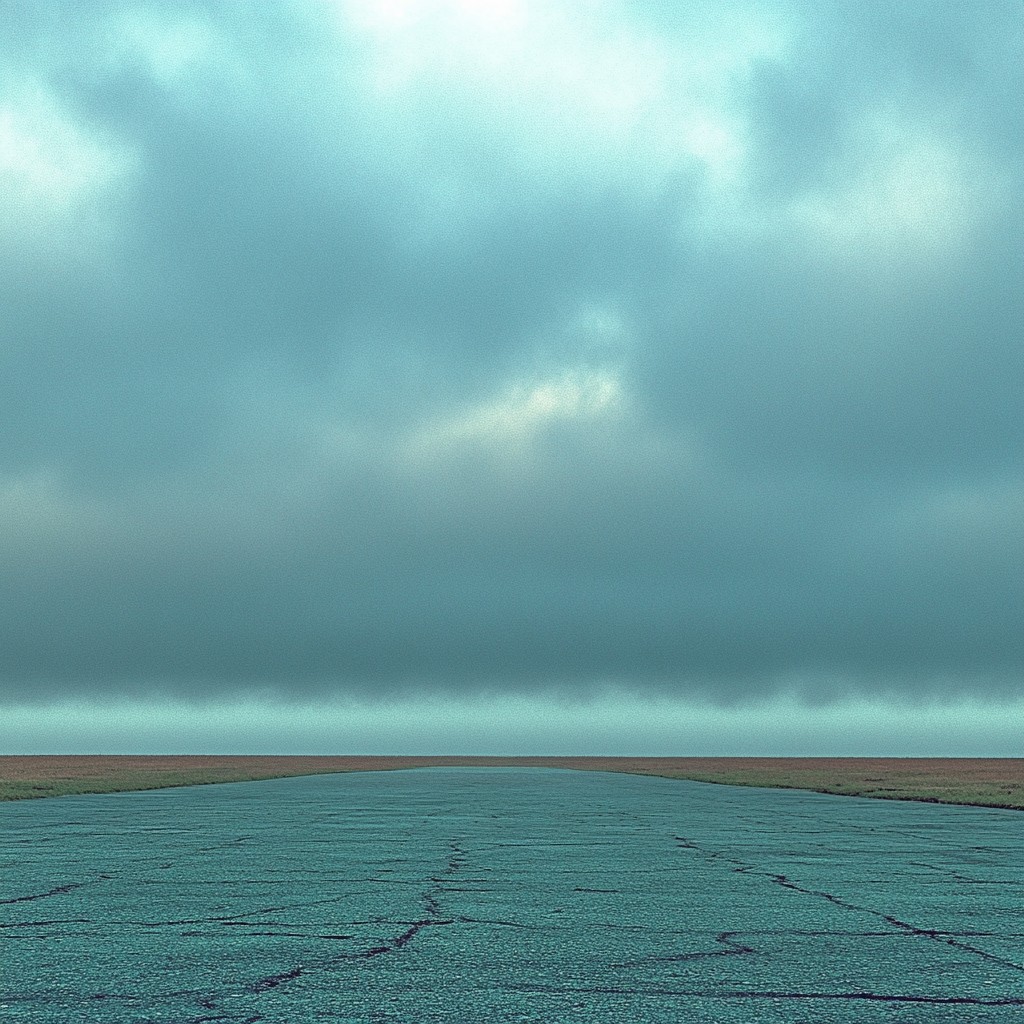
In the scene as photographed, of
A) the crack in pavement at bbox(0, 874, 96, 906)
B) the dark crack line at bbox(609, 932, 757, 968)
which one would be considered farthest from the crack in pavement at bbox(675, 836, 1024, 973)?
the crack in pavement at bbox(0, 874, 96, 906)

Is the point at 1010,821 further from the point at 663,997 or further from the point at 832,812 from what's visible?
the point at 663,997

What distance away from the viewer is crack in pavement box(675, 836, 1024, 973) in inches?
221

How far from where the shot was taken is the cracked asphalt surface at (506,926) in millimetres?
4426

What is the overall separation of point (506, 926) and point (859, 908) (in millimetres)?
2584

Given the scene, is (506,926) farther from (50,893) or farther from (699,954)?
(50,893)

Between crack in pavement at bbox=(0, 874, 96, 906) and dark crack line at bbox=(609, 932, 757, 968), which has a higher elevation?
dark crack line at bbox=(609, 932, 757, 968)

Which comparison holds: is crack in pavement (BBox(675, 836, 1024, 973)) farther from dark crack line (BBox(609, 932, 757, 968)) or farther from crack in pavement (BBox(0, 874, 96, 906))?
crack in pavement (BBox(0, 874, 96, 906))

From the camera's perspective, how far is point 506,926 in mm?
6434

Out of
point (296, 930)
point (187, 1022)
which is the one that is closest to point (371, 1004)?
point (187, 1022)

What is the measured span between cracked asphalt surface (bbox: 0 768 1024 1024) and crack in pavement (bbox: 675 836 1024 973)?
30 mm

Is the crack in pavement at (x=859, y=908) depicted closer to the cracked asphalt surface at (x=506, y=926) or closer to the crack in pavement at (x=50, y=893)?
the cracked asphalt surface at (x=506, y=926)

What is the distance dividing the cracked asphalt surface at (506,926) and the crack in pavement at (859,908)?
30 millimetres

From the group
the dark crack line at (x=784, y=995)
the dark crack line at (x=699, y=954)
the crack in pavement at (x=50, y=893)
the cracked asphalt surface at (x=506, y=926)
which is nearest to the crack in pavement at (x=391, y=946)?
the cracked asphalt surface at (x=506, y=926)

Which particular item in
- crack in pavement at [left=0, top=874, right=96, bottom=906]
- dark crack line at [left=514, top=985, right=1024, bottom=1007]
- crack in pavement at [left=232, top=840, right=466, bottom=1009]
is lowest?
crack in pavement at [left=0, top=874, right=96, bottom=906]
